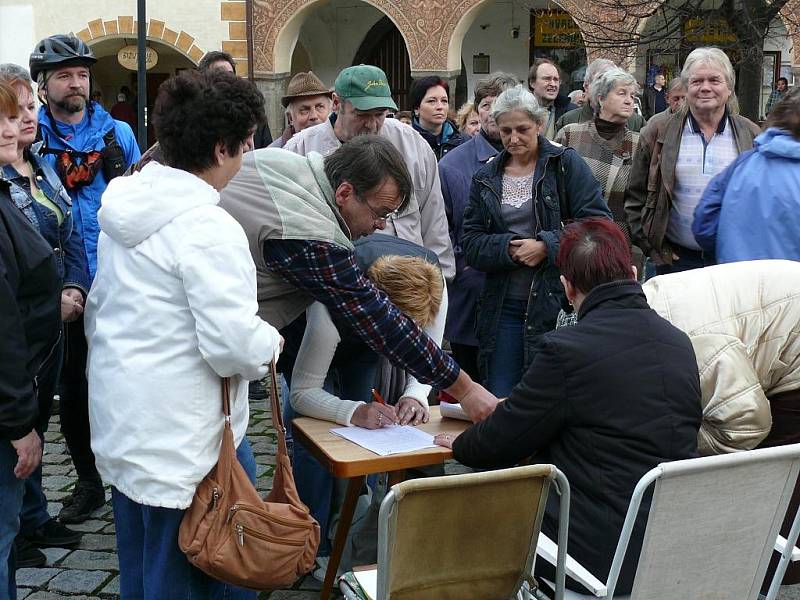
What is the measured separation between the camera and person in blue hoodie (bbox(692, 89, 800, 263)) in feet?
14.0

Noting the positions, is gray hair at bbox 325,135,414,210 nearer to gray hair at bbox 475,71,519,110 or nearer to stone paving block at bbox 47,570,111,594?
stone paving block at bbox 47,570,111,594

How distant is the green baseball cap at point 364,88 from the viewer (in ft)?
15.7

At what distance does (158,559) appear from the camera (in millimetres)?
2766

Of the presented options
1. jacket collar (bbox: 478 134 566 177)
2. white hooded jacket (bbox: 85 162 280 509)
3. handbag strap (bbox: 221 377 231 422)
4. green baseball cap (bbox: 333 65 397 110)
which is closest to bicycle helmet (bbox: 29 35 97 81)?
green baseball cap (bbox: 333 65 397 110)

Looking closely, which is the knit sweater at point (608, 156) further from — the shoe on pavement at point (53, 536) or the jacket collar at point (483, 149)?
the shoe on pavement at point (53, 536)

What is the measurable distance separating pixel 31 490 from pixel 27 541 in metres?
0.22

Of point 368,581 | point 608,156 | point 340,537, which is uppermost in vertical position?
point 608,156

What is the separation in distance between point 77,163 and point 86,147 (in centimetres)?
11

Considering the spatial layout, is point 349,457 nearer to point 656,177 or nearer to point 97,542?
point 97,542

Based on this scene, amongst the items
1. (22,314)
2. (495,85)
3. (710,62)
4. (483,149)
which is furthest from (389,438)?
(495,85)

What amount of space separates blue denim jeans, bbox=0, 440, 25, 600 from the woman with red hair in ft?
4.41

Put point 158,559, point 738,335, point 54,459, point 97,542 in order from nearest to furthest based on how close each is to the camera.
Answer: point 158,559
point 738,335
point 97,542
point 54,459

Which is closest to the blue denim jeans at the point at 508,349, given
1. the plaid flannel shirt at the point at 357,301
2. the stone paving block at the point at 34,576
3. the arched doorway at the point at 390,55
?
the plaid flannel shirt at the point at 357,301

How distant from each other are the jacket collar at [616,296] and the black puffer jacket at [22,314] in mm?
1501
